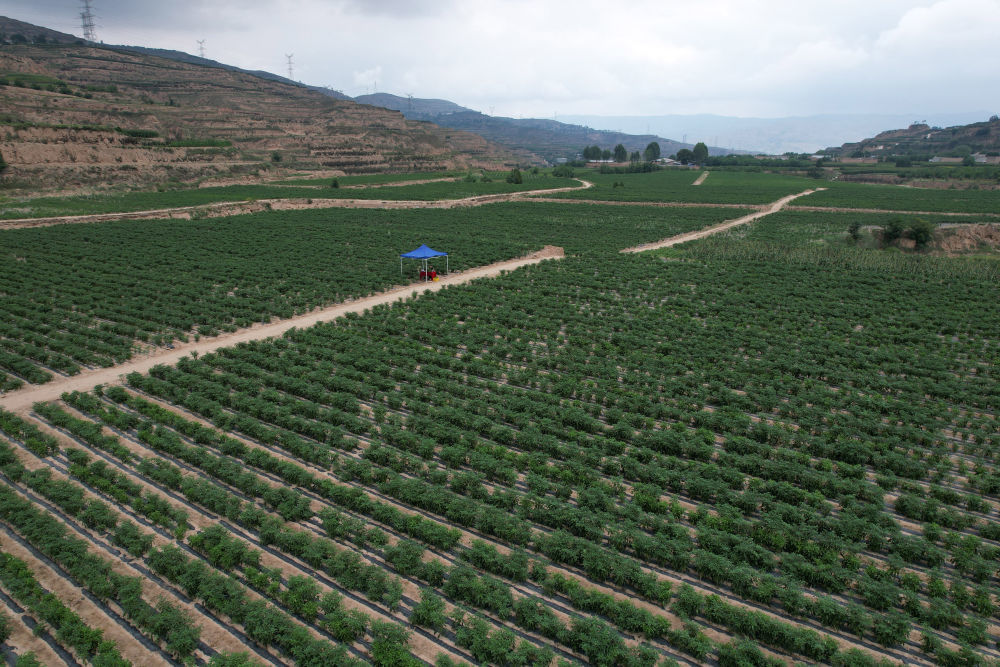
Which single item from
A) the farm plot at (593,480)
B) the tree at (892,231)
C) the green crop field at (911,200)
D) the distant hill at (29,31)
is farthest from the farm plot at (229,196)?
the distant hill at (29,31)

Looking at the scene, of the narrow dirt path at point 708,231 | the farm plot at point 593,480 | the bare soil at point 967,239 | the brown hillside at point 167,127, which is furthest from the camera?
the brown hillside at point 167,127

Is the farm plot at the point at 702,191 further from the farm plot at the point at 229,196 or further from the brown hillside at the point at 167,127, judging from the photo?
the brown hillside at the point at 167,127

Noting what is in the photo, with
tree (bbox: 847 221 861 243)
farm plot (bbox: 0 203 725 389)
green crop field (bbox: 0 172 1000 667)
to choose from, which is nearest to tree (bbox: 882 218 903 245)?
tree (bbox: 847 221 861 243)

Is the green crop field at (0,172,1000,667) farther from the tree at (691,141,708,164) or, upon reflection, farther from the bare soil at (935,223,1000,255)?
the tree at (691,141,708,164)

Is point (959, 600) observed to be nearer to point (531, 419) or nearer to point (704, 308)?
point (531, 419)

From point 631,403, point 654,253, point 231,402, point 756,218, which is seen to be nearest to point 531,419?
point 631,403
